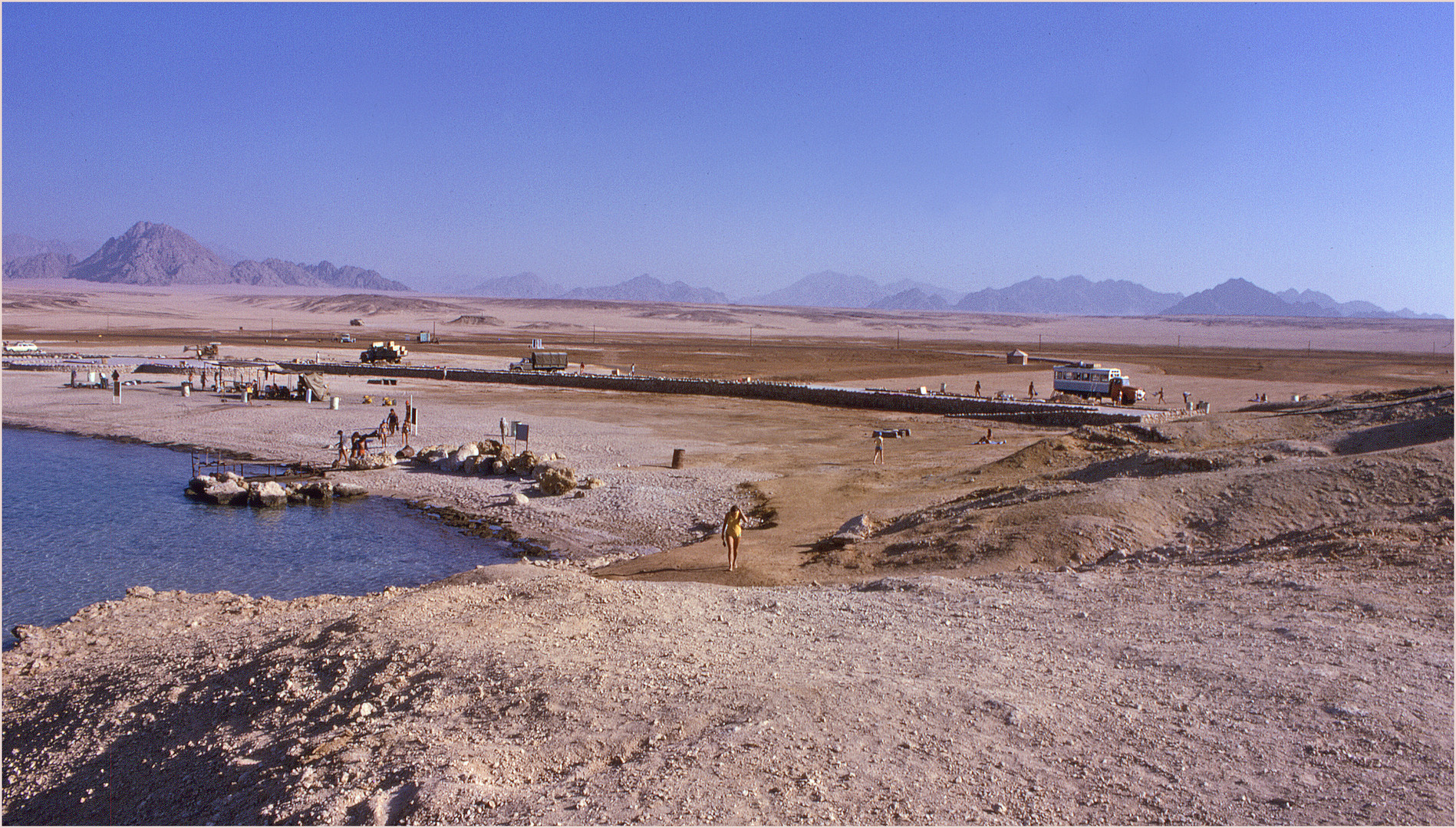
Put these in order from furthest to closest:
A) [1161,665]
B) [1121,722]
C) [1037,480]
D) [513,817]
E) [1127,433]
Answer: [1127,433]
[1037,480]
[1161,665]
[1121,722]
[513,817]

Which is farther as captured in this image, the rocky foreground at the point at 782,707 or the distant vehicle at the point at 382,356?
the distant vehicle at the point at 382,356

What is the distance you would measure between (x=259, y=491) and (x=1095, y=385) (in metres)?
36.4

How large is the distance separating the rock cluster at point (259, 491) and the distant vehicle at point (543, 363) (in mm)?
34897

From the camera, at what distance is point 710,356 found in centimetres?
8431

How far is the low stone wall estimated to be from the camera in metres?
37.7

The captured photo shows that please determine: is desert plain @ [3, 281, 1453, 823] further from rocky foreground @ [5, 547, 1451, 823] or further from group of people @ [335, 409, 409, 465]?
group of people @ [335, 409, 409, 465]

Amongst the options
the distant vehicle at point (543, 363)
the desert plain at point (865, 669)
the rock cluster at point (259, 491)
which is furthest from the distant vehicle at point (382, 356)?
the desert plain at point (865, 669)

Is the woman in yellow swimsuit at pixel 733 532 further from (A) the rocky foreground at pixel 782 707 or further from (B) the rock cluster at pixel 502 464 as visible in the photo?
(B) the rock cluster at pixel 502 464

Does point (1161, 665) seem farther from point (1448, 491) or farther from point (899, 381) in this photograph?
point (899, 381)

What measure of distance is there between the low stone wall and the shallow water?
22.8 meters

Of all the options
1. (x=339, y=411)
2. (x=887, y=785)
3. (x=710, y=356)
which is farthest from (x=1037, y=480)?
(x=710, y=356)

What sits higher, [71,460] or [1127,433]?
[1127,433]

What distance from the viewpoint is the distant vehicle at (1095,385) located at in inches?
1710

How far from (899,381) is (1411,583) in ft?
166
